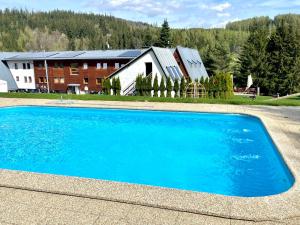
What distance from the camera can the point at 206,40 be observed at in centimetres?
9700

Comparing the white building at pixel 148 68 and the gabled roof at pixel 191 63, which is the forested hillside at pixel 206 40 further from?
the white building at pixel 148 68

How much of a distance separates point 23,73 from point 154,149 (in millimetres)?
31101

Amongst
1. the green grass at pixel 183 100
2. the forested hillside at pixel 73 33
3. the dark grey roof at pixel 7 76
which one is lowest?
the green grass at pixel 183 100

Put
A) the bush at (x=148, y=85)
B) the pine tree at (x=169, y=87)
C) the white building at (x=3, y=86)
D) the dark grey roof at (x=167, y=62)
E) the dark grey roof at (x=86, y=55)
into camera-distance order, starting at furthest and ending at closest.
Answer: the white building at (x=3, y=86) < the dark grey roof at (x=86, y=55) < the dark grey roof at (x=167, y=62) < the bush at (x=148, y=85) < the pine tree at (x=169, y=87)

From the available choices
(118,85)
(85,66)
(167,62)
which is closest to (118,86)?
(118,85)

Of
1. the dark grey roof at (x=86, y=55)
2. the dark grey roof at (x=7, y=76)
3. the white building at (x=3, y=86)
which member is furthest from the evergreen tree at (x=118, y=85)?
the dark grey roof at (x=7, y=76)

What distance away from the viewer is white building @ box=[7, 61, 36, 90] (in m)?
39.5

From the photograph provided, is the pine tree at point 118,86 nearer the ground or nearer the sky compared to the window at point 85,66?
nearer the ground

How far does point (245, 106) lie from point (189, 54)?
732 inches

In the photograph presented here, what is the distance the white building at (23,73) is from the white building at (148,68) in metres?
14.9

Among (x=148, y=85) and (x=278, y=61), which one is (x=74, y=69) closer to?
(x=148, y=85)

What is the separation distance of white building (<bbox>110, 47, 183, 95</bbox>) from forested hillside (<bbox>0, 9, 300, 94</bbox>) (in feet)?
63.5

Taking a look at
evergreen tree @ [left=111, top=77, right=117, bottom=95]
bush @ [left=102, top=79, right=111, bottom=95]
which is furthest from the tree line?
bush @ [left=102, top=79, right=111, bottom=95]

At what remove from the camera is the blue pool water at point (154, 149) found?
11.0m
